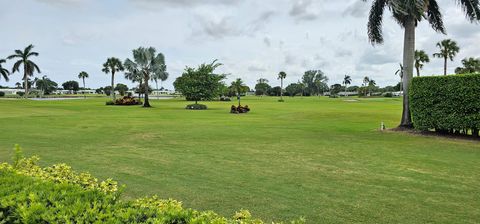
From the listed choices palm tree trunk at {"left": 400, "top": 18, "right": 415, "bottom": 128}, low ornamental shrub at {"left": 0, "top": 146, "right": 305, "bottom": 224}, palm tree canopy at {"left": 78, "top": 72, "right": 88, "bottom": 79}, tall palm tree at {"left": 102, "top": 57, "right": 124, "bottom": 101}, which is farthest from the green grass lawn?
palm tree canopy at {"left": 78, "top": 72, "right": 88, "bottom": 79}

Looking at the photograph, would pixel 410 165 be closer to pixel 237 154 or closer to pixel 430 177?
pixel 430 177

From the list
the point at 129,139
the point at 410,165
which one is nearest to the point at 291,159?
the point at 410,165

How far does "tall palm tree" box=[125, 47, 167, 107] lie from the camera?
5112 cm

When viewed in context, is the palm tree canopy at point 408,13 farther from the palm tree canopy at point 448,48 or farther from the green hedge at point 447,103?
the palm tree canopy at point 448,48

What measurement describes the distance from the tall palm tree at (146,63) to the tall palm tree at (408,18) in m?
35.7

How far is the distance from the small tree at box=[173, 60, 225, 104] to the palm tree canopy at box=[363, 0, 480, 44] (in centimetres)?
3006

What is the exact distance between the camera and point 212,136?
16.1 m

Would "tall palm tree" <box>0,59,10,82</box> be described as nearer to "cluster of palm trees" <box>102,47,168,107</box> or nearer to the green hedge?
A: "cluster of palm trees" <box>102,47,168,107</box>

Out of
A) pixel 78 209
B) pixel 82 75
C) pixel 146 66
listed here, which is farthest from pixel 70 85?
pixel 78 209

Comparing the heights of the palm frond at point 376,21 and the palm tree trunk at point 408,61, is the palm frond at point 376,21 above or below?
above

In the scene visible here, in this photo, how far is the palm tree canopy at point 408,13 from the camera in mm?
17406

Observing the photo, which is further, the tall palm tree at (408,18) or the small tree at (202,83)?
the small tree at (202,83)

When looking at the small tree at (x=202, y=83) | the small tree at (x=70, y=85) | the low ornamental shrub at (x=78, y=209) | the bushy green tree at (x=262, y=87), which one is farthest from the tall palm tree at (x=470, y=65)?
the small tree at (x=70, y=85)

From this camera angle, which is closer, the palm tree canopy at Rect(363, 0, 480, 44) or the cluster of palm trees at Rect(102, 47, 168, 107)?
the palm tree canopy at Rect(363, 0, 480, 44)
